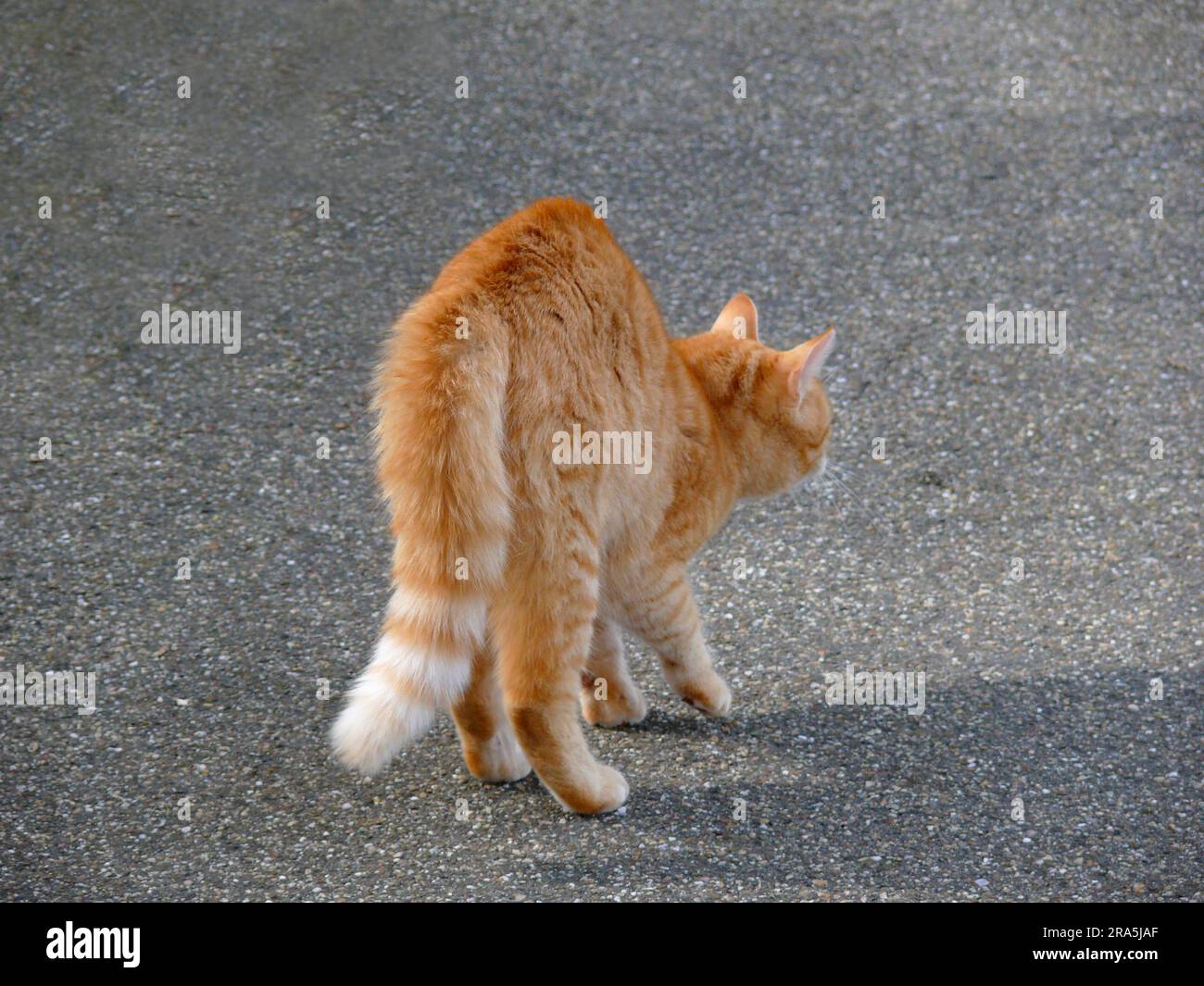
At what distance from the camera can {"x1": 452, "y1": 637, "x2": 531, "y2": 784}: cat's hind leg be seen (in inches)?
147

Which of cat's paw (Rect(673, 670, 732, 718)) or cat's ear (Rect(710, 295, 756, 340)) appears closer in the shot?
cat's paw (Rect(673, 670, 732, 718))

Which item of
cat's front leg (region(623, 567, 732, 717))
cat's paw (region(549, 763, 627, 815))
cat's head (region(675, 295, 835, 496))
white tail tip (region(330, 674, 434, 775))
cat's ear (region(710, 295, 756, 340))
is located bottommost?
cat's paw (region(549, 763, 627, 815))

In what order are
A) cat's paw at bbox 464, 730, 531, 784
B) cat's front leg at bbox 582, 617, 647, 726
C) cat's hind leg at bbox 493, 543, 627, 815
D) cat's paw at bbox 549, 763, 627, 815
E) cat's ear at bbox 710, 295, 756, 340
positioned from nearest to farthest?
1. cat's hind leg at bbox 493, 543, 627, 815
2. cat's paw at bbox 549, 763, 627, 815
3. cat's paw at bbox 464, 730, 531, 784
4. cat's front leg at bbox 582, 617, 647, 726
5. cat's ear at bbox 710, 295, 756, 340

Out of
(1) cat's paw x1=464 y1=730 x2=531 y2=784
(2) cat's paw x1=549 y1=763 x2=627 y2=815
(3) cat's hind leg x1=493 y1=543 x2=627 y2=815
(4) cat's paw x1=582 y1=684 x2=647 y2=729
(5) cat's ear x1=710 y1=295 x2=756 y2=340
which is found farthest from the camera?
(5) cat's ear x1=710 y1=295 x2=756 y2=340

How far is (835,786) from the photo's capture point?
394 cm

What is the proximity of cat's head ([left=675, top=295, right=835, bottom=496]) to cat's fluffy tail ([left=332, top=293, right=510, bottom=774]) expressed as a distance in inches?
40.3

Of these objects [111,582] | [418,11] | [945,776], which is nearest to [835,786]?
[945,776]

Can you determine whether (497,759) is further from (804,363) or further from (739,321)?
(739,321)

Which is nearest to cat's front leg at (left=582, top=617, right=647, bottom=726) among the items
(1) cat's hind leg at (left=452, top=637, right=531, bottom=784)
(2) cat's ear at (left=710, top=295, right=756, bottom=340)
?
(1) cat's hind leg at (left=452, top=637, right=531, bottom=784)

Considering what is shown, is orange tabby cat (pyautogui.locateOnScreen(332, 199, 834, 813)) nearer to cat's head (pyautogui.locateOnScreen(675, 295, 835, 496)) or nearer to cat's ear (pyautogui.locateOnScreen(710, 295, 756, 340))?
cat's head (pyautogui.locateOnScreen(675, 295, 835, 496))

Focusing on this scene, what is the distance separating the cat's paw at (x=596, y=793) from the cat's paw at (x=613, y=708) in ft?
1.10

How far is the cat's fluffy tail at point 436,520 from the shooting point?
3.29 m

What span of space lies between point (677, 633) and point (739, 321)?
3.63 feet

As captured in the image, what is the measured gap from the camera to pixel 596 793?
374 centimetres
